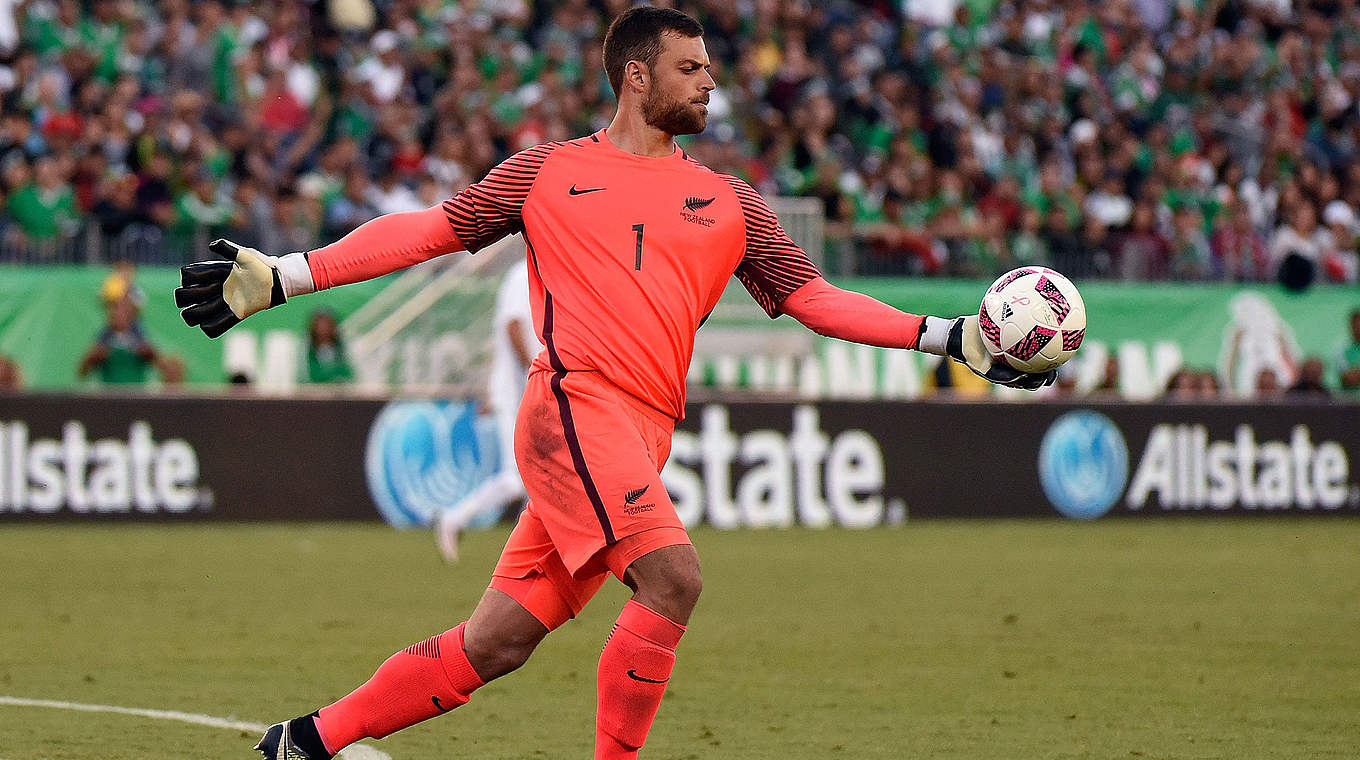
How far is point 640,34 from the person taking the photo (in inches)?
211

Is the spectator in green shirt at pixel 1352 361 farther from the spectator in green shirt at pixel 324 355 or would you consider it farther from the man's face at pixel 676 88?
the man's face at pixel 676 88

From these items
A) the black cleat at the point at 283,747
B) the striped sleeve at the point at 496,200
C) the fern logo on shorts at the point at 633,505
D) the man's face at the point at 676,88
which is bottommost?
the black cleat at the point at 283,747

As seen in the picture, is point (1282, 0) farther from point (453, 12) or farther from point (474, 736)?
point (474, 736)

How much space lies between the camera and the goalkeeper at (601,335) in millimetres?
5039

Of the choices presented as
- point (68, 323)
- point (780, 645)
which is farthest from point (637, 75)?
point (68, 323)

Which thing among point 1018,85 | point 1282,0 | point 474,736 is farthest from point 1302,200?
point 474,736

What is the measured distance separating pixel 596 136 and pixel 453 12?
16363 mm

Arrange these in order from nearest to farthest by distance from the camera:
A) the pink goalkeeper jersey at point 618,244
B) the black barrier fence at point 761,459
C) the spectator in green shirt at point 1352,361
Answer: the pink goalkeeper jersey at point 618,244
the black barrier fence at point 761,459
the spectator in green shirt at point 1352,361

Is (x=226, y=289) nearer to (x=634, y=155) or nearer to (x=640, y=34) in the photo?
(x=634, y=155)

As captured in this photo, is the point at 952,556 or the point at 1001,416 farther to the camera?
the point at 1001,416

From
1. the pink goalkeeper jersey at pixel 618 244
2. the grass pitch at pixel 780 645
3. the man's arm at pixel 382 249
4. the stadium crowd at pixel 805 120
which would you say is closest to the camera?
the pink goalkeeper jersey at pixel 618 244

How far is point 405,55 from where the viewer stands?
20.4 metres

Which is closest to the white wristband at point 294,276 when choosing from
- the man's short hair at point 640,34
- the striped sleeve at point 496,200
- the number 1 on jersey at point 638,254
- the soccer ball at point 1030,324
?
the striped sleeve at point 496,200

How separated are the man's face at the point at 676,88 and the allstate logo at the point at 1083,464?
13.1m
